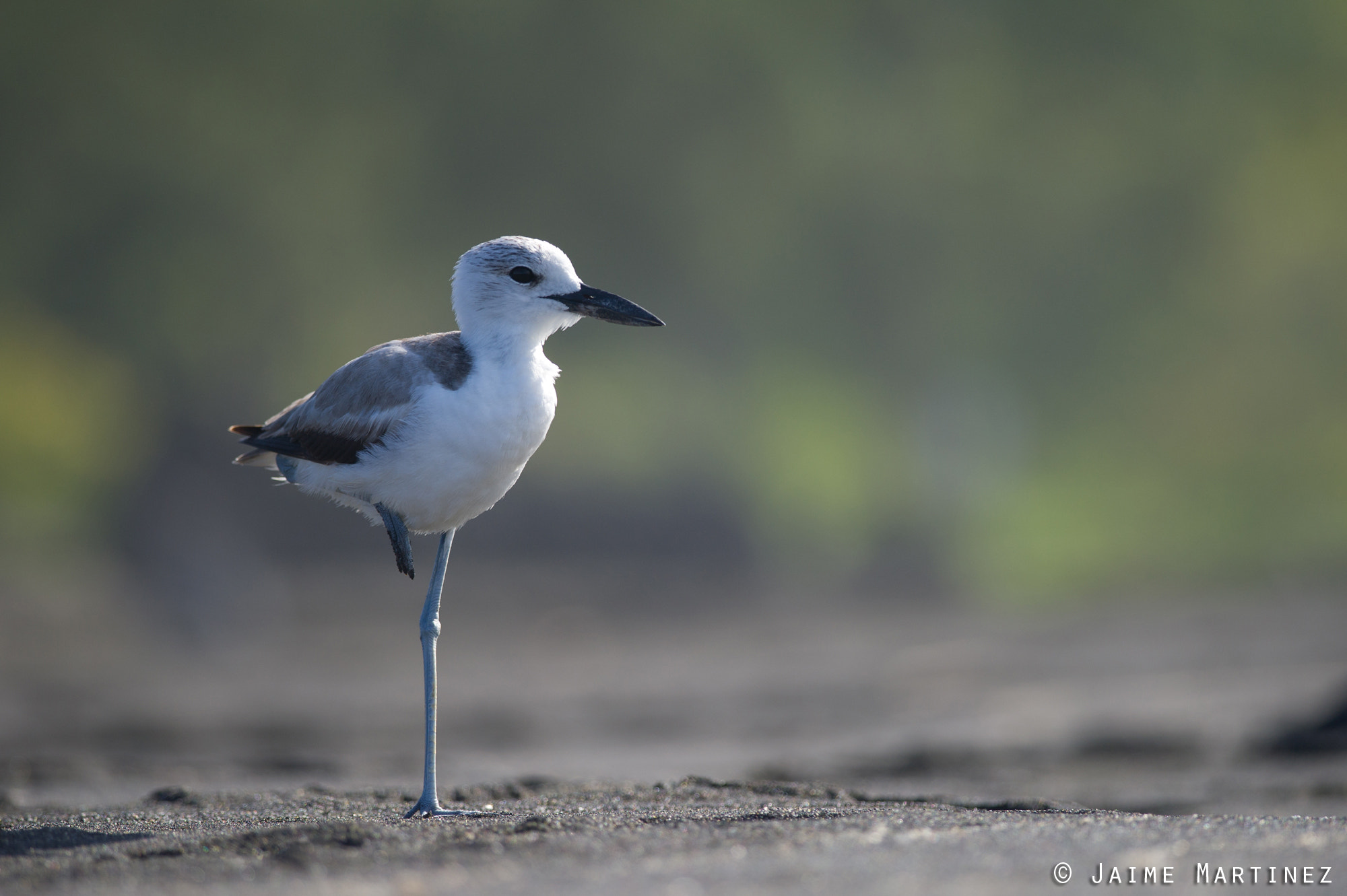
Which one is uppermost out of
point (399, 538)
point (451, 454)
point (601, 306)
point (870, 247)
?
point (870, 247)

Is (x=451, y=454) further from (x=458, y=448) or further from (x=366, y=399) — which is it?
(x=366, y=399)

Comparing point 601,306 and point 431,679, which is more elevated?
point 601,306

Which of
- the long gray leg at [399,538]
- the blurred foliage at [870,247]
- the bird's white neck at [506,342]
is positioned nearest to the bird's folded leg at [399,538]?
the long gray leg at [399,538]

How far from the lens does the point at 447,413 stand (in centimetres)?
413

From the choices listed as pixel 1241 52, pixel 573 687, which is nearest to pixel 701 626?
pixel 573 687

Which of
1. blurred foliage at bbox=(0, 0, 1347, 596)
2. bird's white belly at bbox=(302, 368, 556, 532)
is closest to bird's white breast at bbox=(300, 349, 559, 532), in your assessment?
bird's white belly at bbox=(302, 368, 556, 532)

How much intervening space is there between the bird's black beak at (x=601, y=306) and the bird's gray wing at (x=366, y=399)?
403mm

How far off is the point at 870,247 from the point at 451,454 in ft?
57.1

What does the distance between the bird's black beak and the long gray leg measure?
0.93 meters

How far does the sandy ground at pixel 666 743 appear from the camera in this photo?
3338 millimetres

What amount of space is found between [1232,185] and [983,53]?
181 inches

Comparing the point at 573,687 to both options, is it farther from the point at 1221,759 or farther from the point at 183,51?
the point at 183,51

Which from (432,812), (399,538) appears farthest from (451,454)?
(432,812)

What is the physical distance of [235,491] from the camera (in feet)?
54.5
